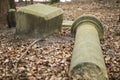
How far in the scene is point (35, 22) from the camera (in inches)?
399

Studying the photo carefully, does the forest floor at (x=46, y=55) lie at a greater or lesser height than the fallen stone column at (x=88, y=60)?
lesser

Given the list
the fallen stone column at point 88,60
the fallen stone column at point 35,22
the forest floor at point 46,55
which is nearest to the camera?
the fallen stone column at point 88,60

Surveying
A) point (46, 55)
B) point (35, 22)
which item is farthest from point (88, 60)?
point (35, 22)

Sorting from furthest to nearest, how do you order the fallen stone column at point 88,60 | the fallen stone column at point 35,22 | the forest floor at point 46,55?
the fallen stone column at point 35,22
the forest floor at point 46,55
the fallen stone column at point 88,60

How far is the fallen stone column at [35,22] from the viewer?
10102 mm

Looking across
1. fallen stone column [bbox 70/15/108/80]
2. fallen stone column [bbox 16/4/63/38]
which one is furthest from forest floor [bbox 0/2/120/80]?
fallen stone column [bbox 70/15/108/80]

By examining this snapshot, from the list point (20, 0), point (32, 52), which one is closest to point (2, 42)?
point (32, 52)

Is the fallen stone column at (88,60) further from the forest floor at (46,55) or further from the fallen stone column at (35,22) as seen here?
the fallen stone column at (35,22)

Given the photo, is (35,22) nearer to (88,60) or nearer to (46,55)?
(46,55)

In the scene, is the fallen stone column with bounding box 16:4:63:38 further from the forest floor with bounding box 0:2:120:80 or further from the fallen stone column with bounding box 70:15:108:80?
the fallen stone column with bounding box 70:15:108:80

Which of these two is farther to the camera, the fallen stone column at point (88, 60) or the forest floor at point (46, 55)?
the forest floor at point (46, 55)

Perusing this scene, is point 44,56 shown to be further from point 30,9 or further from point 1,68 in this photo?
point 30,9

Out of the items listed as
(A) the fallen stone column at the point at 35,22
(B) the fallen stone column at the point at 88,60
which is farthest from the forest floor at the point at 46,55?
(B) the fallen stone column at the point at 88,60

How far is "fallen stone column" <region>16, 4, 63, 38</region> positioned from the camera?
1010 centimetres
